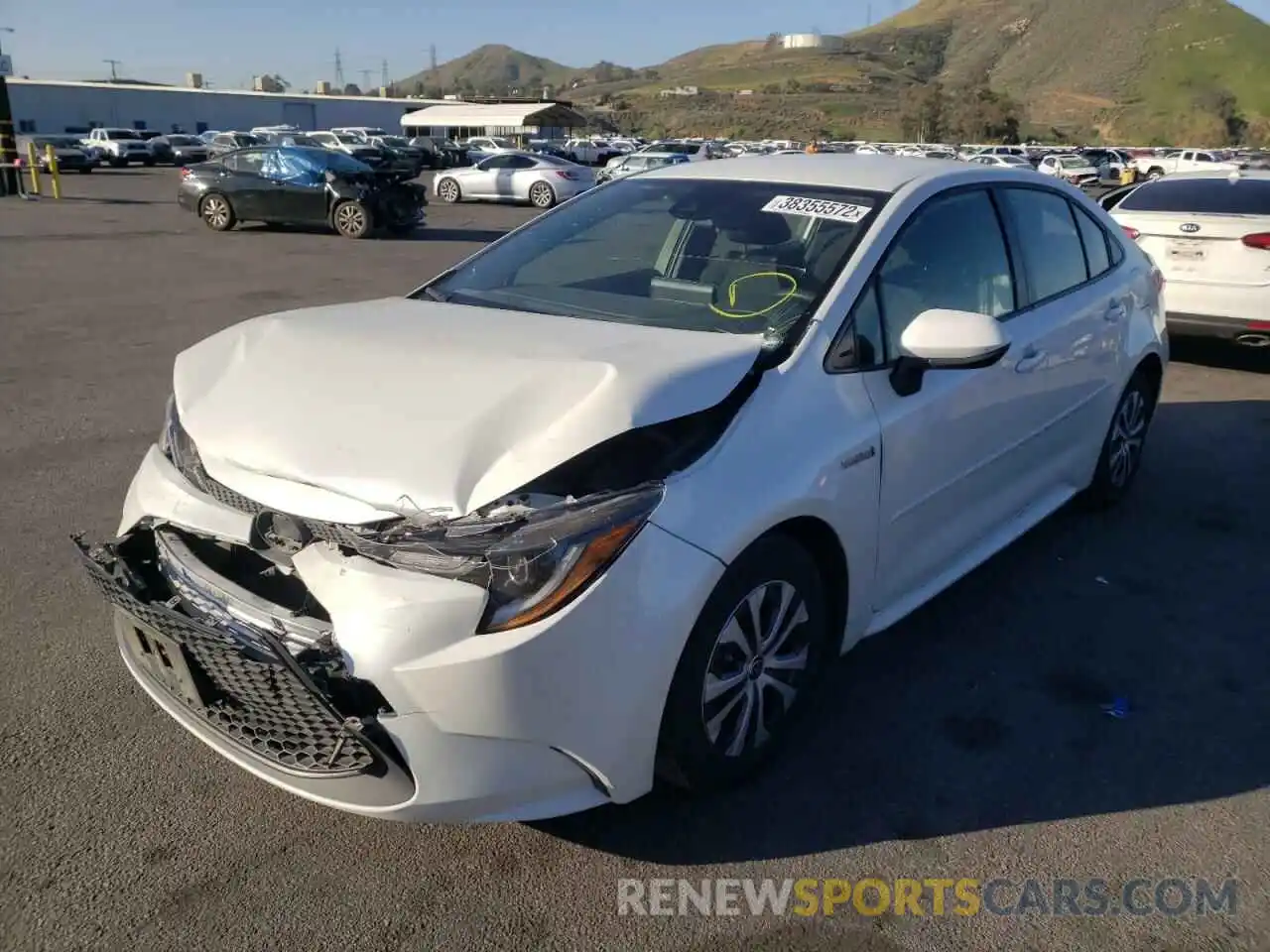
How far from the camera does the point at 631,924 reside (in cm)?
262

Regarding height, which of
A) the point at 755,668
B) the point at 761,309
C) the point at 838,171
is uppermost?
the point at 838,171

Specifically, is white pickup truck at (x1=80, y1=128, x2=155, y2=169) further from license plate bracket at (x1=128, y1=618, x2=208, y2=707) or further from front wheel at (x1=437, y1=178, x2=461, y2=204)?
license plate bracket at (x1=128, y1=618, x2=208, y2=707)

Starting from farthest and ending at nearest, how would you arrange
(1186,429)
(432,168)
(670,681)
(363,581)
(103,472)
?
1. (432,168)
2. (1186,429)
3. (103,472)
4. (670,681)
5. (363,581)

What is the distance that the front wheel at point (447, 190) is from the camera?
95.9 ft

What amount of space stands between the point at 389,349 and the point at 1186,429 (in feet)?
19.4

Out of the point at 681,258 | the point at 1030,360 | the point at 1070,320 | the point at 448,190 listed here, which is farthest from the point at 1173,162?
the point at 681,258

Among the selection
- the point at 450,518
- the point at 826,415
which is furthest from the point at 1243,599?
the point at 450,518

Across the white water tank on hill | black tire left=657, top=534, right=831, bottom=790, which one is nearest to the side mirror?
black tire left=657, top=534, right=831, bottom=790

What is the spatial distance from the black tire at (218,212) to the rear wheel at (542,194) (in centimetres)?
967

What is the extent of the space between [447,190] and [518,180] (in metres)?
2.74

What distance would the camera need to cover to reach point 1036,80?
136500mm

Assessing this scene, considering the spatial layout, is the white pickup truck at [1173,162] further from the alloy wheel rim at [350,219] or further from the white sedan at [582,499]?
the white sedan at [582,499]

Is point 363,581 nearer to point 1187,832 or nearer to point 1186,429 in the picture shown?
point 1187,832

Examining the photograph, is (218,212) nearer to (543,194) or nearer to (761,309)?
(543,194)
